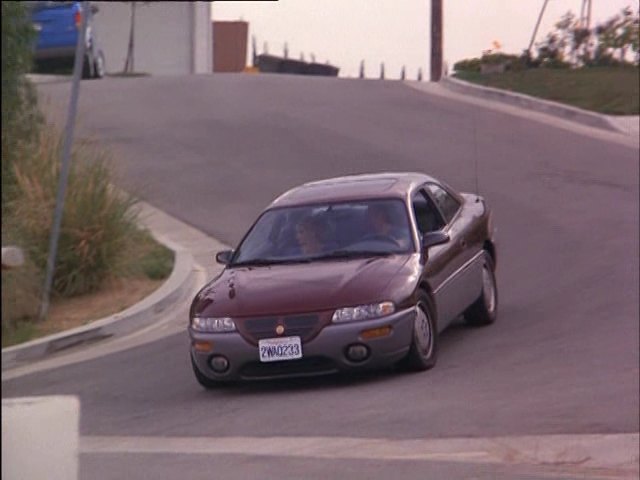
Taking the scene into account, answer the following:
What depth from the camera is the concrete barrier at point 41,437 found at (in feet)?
8.87

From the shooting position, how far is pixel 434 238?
18.6ft

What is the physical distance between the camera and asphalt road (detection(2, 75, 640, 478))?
6953 mm

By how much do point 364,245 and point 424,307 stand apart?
0.68 m

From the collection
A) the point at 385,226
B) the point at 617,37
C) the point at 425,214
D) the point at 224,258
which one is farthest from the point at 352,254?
the point at 617,37

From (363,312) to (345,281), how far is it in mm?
664

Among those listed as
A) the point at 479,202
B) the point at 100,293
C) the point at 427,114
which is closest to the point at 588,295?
the point at 427,114

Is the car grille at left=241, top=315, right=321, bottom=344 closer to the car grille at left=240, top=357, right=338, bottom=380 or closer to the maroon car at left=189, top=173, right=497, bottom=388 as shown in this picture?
the maroon car at left=189, top=173, right=497, bottom=388

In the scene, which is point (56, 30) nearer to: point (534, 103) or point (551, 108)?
point (534, 103)

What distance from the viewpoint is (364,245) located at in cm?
601

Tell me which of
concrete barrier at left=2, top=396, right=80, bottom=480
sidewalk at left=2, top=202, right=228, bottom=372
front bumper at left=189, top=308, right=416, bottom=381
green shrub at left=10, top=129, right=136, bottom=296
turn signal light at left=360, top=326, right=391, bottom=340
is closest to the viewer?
concrete barrier at left=2, top=396, right=80, bottom=480

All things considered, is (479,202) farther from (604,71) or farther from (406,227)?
(604,71)

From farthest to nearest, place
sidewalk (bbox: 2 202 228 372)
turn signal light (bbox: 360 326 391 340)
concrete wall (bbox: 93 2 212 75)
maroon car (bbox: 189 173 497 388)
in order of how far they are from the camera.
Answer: turn signal light (bbox: 360 326 391 340) → sidewalk (bbox: 2 202 228 372) → maroon car (bbox: 189 173 497 388) → concrete wall (bbox: 93 2 212 75)

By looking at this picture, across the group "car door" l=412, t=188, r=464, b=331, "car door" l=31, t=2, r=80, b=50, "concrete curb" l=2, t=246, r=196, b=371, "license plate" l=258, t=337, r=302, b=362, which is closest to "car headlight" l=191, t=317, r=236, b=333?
"license plate" l=258, t=337, r=302, b=362

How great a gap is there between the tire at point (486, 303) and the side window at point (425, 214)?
577 mm
